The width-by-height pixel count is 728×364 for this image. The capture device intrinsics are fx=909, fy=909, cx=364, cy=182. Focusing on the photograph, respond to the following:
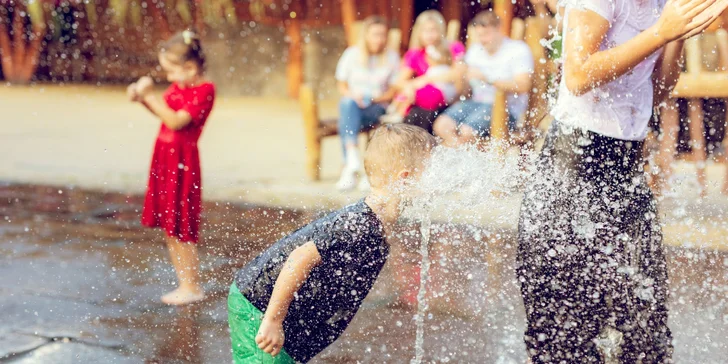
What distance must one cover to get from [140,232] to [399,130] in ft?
11.4

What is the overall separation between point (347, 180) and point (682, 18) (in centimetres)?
475

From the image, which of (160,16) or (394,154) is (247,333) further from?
(160,16)

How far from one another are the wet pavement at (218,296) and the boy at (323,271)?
31.2 inches

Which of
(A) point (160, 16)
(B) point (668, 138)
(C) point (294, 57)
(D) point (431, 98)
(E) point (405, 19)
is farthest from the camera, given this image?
(A) point (160, 16)

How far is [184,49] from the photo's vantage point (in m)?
4.21

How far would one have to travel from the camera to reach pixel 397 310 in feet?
13.2

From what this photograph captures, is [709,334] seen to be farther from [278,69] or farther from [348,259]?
[278,69]

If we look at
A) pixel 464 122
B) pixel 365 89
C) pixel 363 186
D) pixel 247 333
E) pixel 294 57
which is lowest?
pixel 363 186

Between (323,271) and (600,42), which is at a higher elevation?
(600,42)

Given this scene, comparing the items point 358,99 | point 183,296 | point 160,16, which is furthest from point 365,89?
point 160,16

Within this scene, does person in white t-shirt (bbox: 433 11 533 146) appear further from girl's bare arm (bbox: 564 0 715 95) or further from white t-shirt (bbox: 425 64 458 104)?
girl's bare arm (bbox: 564 0 715 95)

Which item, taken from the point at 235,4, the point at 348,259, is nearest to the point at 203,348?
the point at 348,259

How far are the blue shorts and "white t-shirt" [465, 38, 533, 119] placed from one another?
0.05 metres

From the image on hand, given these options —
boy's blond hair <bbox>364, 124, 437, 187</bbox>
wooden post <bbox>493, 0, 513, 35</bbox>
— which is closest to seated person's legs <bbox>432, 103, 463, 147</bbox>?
wooden post <bbox>493, 0, 513, 35</bbox>
